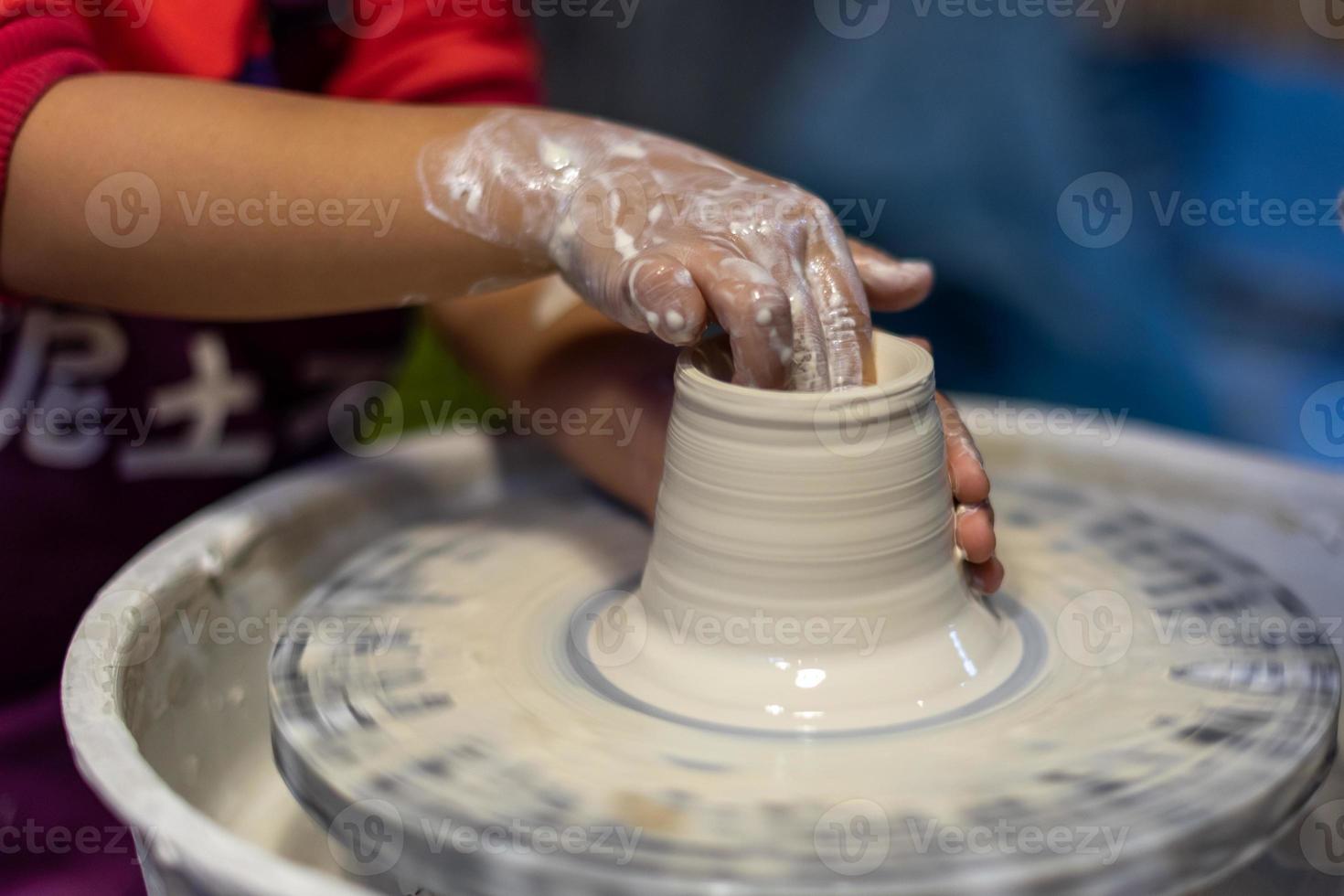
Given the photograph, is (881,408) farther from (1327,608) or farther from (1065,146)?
(1065,146)

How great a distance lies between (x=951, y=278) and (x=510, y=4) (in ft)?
5.05

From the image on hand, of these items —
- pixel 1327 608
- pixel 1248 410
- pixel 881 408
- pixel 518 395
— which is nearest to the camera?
pixel 881 408

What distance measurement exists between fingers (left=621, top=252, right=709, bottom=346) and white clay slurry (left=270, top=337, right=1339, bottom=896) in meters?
0.04

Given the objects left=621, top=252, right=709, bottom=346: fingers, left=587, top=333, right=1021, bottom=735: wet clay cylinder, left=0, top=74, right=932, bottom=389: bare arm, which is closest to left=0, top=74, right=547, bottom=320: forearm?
left=0, top=74, right=932, bottom=389: bare arm

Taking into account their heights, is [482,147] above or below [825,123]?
above

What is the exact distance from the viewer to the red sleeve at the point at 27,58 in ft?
3.14

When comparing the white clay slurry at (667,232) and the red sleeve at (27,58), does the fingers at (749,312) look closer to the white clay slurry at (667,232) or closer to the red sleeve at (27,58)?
the white clay slurry at (667,232)

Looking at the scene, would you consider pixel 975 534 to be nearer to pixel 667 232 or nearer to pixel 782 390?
pixel 782 390

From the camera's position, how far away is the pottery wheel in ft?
→ 2.51

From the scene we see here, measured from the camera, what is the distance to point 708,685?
926 millimetres

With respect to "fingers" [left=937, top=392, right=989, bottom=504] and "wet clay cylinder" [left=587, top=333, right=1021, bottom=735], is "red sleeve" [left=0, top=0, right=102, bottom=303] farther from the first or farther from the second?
"fingers" [left=937, top=392, right=989, bottom=504]

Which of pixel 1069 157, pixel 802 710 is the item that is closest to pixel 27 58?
pixel 802 710

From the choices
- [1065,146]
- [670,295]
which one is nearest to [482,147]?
[670,295]

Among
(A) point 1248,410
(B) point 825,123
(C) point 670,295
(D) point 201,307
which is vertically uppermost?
(C) point 670,295
